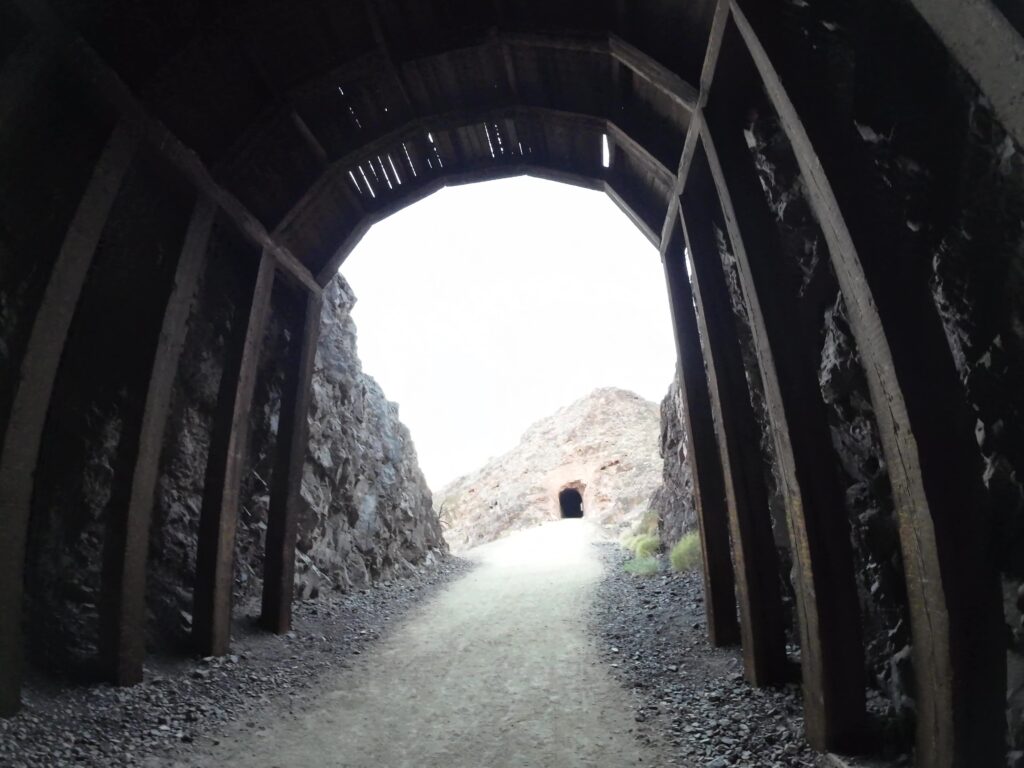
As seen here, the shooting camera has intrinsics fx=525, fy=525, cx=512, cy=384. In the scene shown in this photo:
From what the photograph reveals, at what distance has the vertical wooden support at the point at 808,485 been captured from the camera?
330cm

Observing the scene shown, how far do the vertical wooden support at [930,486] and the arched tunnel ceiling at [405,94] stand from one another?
276 centimetres

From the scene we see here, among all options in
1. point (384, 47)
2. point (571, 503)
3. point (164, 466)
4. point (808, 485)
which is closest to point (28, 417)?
point (164, 466)

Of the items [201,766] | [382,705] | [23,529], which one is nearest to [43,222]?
[23,529]

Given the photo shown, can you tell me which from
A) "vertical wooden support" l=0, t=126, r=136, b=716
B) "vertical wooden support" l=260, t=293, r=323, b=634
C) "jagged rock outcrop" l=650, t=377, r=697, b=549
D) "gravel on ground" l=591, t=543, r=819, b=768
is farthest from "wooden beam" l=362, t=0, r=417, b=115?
"jagged rock outcrop" l=650, t=377, r=697, b=549

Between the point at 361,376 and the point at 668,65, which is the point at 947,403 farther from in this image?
the point at 361,376

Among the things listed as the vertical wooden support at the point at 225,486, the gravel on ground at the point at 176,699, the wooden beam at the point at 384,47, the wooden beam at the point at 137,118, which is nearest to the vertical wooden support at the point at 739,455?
the wooden beam at the point at 384,47

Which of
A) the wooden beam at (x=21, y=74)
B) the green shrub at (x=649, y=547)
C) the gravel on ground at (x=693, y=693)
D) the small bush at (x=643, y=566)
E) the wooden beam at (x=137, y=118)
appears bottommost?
the gravel on ground at (x=693, y=693)

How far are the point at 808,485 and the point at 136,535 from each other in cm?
554

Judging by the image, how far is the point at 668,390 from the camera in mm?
13289

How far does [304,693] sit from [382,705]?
2.79ft

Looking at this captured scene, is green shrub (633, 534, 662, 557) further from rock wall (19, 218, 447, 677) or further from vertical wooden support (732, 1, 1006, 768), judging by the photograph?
vertical wooden support (732, 1, 1006, 768)

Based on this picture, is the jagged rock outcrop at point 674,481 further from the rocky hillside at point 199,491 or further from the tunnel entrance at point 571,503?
the tunnel entrance at point 571,503

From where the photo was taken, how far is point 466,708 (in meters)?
4.61

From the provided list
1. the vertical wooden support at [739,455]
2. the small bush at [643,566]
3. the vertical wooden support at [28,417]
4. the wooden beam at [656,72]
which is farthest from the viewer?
the small bush at [643,566]
